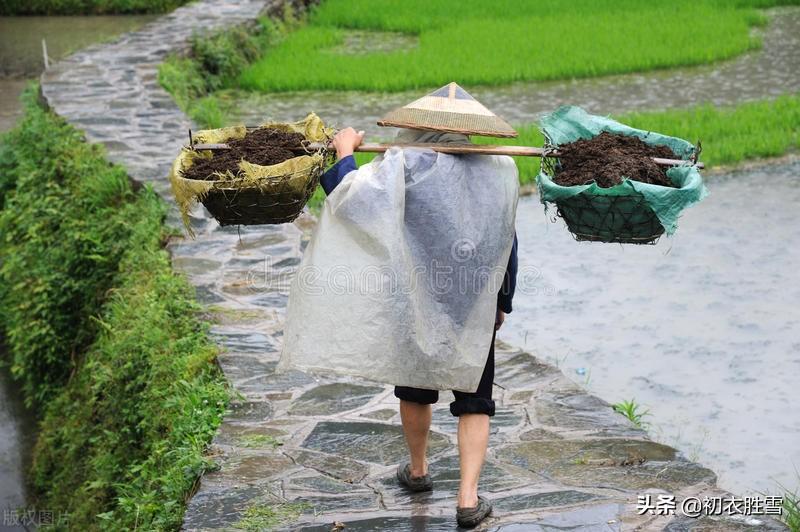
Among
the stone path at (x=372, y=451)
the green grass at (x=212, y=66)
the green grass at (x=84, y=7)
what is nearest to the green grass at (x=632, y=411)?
the stone path at (x=372, y=451)

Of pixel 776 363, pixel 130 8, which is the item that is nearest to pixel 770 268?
pixel 776 363

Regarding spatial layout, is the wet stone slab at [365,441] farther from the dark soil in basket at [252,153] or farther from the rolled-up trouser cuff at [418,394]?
the dark soil in basket at [252,153]

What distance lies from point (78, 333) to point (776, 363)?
371cm

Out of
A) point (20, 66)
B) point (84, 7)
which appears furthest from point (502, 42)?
point (84, 7)

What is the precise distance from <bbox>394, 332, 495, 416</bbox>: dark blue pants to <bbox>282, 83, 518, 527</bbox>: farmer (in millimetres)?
55

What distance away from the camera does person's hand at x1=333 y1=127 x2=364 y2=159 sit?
3.21m

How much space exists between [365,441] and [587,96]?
6757mm

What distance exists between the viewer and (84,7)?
688 inches

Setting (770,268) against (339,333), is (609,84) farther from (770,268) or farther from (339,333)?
(339,333)

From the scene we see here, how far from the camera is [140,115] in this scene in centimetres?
839

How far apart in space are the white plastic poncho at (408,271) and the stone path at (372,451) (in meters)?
0.50

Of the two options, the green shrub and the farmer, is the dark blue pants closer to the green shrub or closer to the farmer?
the farmer

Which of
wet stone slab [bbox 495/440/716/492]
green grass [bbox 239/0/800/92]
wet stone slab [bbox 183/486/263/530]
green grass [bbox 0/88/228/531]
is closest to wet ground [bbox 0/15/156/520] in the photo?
green grass [bbox 0/88/228/531]

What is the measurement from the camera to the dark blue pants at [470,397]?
329 centimetres
